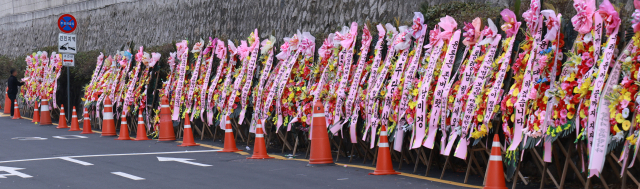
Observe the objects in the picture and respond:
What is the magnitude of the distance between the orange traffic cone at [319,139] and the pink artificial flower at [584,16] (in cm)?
393

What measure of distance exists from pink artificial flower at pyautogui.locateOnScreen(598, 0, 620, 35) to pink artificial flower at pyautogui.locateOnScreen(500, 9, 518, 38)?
4.12ft

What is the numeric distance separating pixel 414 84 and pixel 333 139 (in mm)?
2579

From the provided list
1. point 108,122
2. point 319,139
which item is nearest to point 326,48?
point 319,139

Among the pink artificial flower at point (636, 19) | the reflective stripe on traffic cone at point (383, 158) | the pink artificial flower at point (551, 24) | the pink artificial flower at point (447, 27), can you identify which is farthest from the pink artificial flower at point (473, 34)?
the pink artificial flower at point (636, 19)

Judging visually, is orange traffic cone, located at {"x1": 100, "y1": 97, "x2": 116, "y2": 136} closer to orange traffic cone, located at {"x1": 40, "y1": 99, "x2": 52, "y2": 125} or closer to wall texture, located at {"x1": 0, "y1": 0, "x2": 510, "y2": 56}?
wall texture, located at {"x1": 0, "y1": 0, "x2": 510, "y2": 56}

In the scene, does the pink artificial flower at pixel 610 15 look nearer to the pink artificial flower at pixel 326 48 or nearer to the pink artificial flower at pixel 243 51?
the pink artificial flower at pixel 326 48

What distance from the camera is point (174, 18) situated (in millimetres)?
23312

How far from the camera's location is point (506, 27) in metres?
7.93

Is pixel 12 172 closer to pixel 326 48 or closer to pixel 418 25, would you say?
pixel 326 48

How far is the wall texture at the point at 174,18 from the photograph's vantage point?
50.0 feet

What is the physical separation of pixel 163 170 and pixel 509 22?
16.2 feet

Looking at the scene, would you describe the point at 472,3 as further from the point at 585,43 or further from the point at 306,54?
the point at 585,43

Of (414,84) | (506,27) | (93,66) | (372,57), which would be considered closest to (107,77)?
(93,66)

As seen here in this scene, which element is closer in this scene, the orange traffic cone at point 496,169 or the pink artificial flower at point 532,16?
the orange traffic cone at point 496,169
